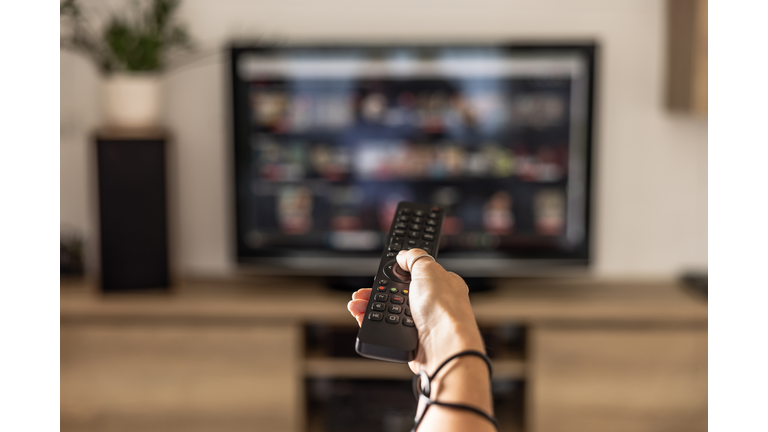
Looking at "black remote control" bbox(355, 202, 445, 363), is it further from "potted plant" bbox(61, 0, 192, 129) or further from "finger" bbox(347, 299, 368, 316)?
"potted plant" bbox(61, 0, 192, 129)

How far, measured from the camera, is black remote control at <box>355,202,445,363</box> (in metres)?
0.63

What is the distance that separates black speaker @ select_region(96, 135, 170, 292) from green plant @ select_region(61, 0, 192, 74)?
241 millimetres

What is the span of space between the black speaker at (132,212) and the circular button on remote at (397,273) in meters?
1.29

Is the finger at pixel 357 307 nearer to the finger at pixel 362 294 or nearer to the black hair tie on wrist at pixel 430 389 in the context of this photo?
the finger at pixel 362 294

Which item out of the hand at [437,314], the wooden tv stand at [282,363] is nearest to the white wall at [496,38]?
the wooden tv stand at [282,363]

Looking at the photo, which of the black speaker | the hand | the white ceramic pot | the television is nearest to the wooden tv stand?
the black speaker

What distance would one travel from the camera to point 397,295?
0.69 m

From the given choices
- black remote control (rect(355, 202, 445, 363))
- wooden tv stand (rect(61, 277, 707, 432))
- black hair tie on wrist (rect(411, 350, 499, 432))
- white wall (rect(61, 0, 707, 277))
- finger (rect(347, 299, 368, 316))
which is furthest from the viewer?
white wall (rect(61, 0, 707, 277))

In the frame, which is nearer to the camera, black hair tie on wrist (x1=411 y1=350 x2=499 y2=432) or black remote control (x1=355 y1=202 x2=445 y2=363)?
black hair tie on wrist (x1=411 y1=350 x2=499 y2=432)

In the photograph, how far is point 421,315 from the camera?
64cm

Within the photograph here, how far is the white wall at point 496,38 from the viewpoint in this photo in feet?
6.52

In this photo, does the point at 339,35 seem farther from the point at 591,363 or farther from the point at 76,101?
the point at 591,363

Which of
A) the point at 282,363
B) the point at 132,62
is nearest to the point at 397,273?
the point at 282,363
